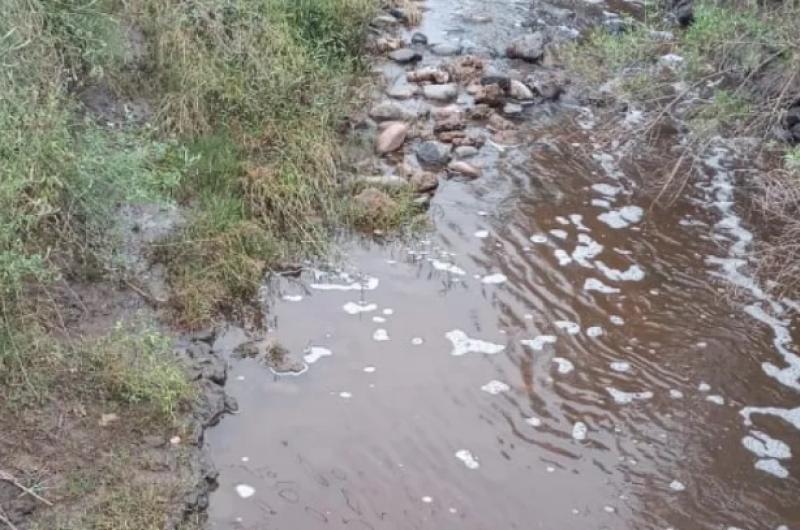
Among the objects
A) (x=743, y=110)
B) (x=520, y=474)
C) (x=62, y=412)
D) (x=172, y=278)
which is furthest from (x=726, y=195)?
(x=62, y=412)

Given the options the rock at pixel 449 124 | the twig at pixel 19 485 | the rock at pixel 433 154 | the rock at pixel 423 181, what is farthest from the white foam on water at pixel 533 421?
the rock at pixel 449 124

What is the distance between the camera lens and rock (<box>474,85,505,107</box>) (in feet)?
32.8

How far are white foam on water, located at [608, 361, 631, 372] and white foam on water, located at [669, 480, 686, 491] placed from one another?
3.44 ft

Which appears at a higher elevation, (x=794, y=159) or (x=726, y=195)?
(x=794, y=159)

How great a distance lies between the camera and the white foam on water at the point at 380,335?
20.5ft

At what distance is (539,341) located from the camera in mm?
6355

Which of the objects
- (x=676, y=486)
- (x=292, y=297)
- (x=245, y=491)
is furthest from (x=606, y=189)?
(x=245, y=491)

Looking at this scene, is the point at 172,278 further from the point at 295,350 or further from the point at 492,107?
the point at 492,107

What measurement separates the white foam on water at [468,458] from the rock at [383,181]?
3.10 metres

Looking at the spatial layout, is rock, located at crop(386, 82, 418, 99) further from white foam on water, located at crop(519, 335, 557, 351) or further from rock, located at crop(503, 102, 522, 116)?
white foam on water, located at crop(519, 335, 557, 351)

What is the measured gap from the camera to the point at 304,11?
30.2ft

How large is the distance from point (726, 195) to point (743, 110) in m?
1.49

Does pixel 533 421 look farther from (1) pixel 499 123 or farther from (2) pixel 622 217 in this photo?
(1) pixel 499 123

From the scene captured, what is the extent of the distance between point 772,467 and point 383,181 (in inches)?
156
